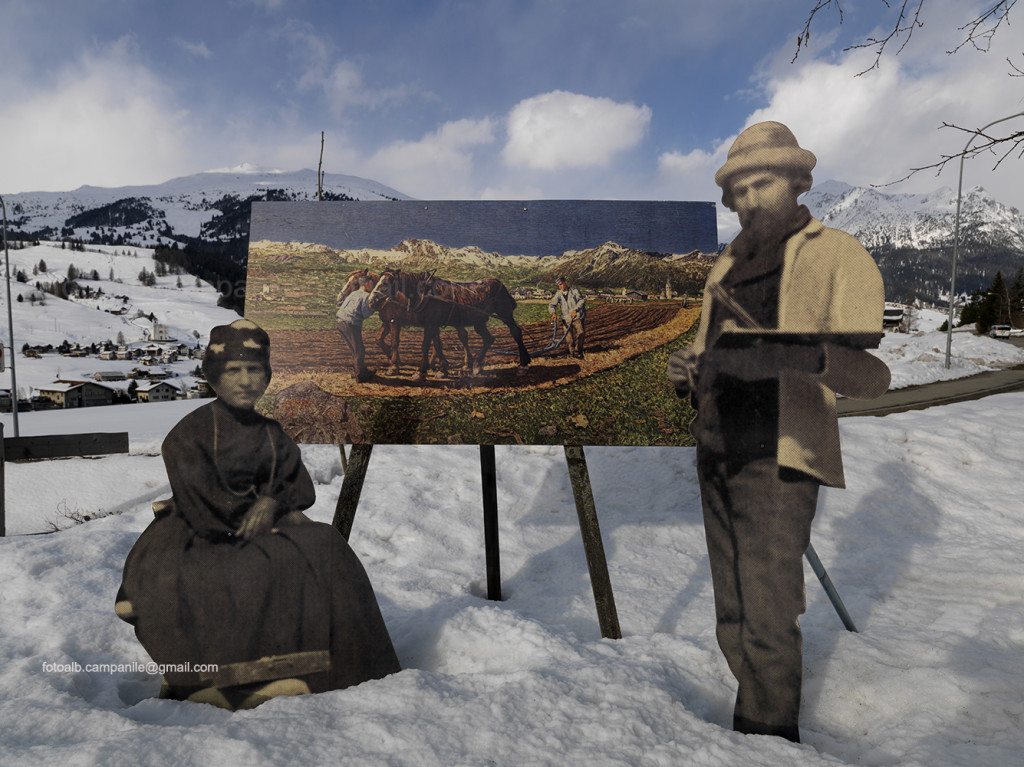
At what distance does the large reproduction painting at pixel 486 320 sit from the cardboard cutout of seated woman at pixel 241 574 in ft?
1.95

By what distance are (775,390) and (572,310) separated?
1.50m

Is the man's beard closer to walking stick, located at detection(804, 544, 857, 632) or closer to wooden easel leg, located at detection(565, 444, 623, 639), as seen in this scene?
wooden easel leg, located at detection(565, 444, 623, 639)

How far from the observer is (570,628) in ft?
12.9

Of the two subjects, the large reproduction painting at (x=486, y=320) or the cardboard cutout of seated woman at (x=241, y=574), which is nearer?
the cardboard cutout of seated woman at (x=241, y=574)

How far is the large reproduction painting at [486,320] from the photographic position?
3596 mm

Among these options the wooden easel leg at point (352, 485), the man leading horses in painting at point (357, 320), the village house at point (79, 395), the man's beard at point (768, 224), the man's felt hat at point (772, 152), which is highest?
the man's felt hat at point (772, 152)

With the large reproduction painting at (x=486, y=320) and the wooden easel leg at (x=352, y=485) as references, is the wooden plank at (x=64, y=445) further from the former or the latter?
the wooden easel leg at (x=352, y=485)

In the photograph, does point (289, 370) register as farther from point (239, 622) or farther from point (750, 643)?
point (750, 643)

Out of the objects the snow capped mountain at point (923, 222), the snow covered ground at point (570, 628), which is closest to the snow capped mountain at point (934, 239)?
the snow capped mountain at point (923, 222)

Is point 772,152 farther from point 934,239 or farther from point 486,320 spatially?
point 934,239

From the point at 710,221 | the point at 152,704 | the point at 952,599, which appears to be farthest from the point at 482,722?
the point at 952,599

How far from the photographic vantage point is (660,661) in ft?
10.4

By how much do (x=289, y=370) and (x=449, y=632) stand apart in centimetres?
208

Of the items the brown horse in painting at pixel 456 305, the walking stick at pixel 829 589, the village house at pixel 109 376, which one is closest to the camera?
the walking stick at pixel 829 589
